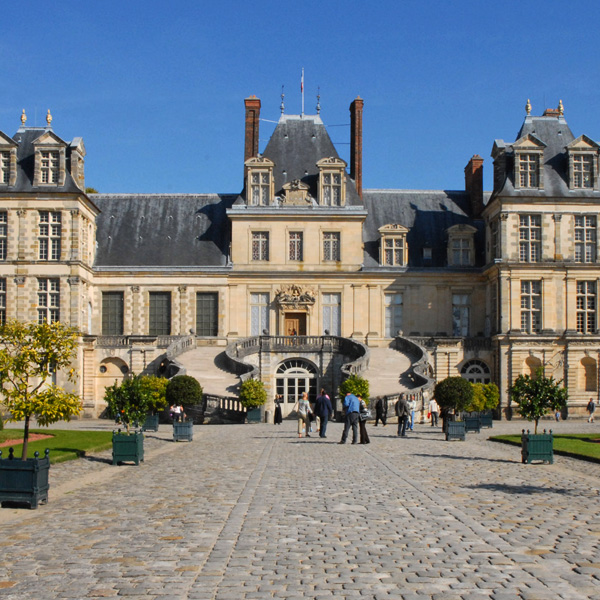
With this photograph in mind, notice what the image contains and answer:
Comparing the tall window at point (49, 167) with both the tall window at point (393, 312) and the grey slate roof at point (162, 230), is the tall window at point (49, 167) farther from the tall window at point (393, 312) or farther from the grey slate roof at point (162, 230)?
the tall window at point (393, 312)

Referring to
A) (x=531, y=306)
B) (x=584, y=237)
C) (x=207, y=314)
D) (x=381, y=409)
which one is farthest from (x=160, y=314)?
(x=584, y=237)

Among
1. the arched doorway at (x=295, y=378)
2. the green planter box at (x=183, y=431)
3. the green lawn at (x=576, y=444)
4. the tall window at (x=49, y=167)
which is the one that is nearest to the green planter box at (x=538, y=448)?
the green lawn at (x=576, y=444)

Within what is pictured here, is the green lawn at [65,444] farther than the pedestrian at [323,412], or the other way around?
the pedestrian at [323,412]

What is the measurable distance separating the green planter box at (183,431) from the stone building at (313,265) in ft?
41.2

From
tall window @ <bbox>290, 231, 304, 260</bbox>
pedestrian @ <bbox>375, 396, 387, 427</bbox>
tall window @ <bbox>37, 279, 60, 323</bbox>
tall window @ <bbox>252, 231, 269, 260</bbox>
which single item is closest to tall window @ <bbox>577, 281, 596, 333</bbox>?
tall window @ <bbox>290, 231, 304, 260</bbox>

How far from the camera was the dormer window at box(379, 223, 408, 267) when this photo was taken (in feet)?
155

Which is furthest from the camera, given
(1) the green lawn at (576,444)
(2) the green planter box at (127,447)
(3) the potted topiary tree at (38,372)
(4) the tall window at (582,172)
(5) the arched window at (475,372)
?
(5) the arched window at (475,372)

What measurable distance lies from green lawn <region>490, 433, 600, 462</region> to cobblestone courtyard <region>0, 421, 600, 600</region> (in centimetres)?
184

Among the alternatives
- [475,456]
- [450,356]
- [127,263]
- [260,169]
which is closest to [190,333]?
[127,263]

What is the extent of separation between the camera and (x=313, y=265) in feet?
154

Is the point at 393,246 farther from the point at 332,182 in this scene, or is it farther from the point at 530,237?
the point at 530,237

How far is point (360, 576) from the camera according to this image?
8.12 metres

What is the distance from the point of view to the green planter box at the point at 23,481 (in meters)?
12.5

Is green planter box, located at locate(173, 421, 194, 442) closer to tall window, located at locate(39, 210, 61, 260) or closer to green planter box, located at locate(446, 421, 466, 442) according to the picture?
green planter box, located at locate(446, 421, 466, 442)
